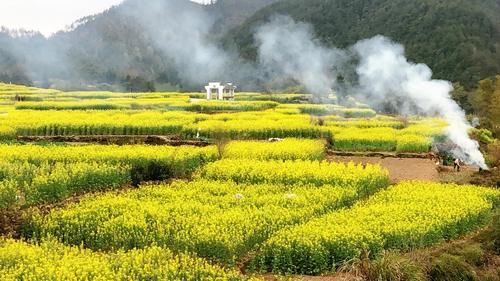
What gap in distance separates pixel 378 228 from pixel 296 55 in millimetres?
72291

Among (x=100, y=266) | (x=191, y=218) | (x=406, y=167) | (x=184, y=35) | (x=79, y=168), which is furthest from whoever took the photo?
(x=184, y=35)

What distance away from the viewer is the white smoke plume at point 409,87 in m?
29.1

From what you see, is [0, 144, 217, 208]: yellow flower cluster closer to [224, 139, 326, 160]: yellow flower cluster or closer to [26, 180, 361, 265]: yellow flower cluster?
[224, 139, 326, 160]: yellow flower cluster

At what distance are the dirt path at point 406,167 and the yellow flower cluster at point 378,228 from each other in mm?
4832

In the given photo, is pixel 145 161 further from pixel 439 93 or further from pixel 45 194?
pixel 439 93

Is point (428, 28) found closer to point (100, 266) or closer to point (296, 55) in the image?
point (296, 55)

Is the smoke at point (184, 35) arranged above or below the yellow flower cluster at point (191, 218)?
above

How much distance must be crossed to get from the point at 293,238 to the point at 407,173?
43.0ft

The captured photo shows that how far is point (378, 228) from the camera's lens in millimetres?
13109

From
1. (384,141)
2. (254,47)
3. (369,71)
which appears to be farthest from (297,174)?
(254,47)

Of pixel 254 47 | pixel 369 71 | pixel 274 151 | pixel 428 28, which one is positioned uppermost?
pixel 428 28

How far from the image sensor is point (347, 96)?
63.7m

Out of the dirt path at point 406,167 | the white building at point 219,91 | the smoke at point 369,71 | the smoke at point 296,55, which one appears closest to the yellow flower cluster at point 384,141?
the dirt path at point 406,167

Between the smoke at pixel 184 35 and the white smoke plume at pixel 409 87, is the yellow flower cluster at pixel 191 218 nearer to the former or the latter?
the white smoke plume at pixel 409 87
